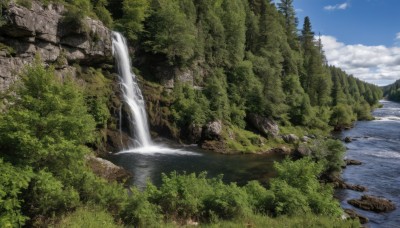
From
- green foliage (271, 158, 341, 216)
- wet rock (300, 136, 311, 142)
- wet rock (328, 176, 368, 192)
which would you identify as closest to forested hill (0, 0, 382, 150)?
wet rock (300, 136, 311, 142)

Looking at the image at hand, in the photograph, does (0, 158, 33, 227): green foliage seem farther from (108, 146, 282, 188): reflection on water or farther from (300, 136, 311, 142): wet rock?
(300, 136, 311, 142): wet rock

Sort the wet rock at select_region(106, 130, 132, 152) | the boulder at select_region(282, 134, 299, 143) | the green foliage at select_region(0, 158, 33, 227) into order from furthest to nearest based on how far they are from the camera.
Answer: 1. the boulder at select_region(282, 134, 299, 143)
2. the wet rock at select_region(106, 130, 132, 152)
3. the green foliage at select_region(0, 158, 33, 227)

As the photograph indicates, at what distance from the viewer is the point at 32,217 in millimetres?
12109

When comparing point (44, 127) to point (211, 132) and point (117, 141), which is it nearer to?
point (117, 141)

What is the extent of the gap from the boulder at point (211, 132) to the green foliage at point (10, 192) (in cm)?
→ 3309

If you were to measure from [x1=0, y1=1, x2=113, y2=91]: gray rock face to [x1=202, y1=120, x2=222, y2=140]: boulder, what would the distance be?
15.3 m

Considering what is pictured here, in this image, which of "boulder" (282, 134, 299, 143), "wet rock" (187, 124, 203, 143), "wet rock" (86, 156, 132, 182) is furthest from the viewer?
"boulder" (282, 134, 299, 143)

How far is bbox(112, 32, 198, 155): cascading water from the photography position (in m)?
38.4

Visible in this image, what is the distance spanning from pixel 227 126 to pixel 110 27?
69.9 ft

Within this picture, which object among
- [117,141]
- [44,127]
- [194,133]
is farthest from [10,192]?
[194,133]

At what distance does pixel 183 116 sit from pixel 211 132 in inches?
172

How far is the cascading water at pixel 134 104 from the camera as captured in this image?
38.4 meters

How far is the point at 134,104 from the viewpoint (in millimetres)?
40750

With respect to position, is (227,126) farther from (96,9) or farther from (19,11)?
(19,11)
